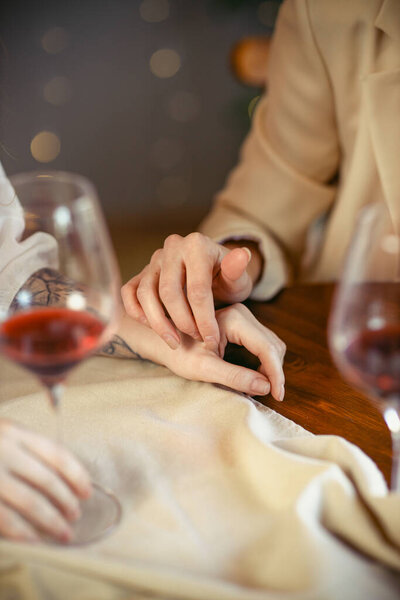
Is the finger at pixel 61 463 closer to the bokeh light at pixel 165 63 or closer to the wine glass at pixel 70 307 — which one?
the wine glass at pixel 70 307

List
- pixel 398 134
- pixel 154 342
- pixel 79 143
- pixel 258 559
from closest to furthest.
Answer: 1. pixel 258 559
2. pixel 154 342
3. pixel 398 134
4. pixel 79 143

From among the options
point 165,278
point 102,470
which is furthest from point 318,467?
point 165,278

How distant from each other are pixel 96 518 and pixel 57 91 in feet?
9.95

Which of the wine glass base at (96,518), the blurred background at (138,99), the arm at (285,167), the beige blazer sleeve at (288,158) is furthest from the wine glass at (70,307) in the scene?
the blurred background at (138,99)

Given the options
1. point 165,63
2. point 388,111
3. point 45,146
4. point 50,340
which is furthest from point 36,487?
point 165,63

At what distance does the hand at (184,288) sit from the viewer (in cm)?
69

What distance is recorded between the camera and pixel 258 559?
446mm

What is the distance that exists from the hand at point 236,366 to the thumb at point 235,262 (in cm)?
4

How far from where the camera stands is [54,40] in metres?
3.06

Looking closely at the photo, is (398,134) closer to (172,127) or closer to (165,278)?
(165,278)

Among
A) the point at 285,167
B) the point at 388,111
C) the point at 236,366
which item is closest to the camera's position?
the point at 236,366

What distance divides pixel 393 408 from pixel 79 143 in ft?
10.2

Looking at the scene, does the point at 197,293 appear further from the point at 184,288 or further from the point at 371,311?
the point at 371,311

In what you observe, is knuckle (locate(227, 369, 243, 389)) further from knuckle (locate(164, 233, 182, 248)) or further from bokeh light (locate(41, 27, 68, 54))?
bokeh light (locate(41, 27, 68, 54))
